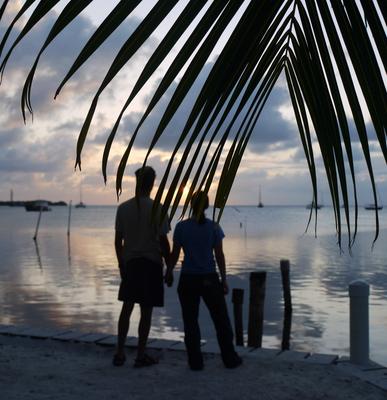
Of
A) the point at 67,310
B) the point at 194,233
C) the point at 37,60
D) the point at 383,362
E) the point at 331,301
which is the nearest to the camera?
the point at 37,60

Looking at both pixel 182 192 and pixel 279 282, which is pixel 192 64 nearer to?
pixel 182 192

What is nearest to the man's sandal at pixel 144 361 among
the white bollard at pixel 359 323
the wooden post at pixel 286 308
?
the white bollard at pixel 359 323

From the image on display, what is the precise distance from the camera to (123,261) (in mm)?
6055

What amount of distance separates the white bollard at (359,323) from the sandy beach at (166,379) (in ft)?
1.89

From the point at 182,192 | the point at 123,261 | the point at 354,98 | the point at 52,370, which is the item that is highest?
the point at 354,98

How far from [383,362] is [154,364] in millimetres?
6985

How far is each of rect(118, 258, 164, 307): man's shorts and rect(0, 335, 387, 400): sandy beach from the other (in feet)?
2.25

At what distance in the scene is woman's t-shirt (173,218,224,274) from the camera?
5.97 metres

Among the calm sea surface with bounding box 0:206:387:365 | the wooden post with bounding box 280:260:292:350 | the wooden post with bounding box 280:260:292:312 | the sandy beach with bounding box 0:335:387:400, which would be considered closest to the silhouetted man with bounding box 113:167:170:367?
the sandy beach with bounding box 0:335:387:400

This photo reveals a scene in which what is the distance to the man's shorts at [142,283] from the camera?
5.86 m

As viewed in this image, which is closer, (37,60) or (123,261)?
(37,60)

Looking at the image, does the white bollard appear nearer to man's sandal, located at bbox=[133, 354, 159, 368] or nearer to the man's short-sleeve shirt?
man's sandal, located at bbox=[133, 354, 159, 368]

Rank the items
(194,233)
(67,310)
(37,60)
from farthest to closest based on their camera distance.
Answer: (67,310) < (194,233) < (37,60)

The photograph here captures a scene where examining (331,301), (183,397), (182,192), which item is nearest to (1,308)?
(331,301)
